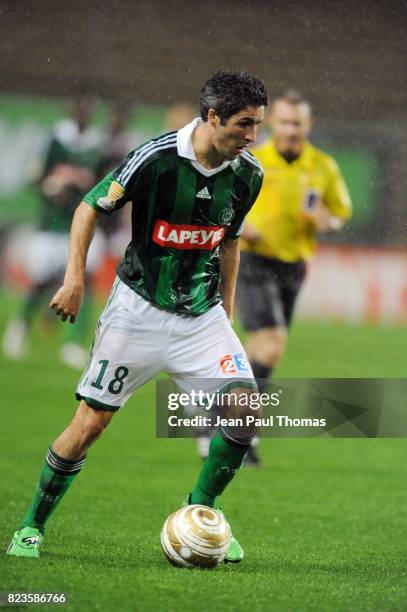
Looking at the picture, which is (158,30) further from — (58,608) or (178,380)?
(58,608)

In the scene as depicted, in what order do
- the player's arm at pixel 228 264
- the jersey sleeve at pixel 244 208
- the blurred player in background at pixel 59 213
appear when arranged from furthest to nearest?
the blurred player in background at pixel 59 213, the player's arm at pixel 228 264, the jersey sleeve at pixel 244 208

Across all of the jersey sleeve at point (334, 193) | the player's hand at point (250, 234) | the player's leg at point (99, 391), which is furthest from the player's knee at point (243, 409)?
the jersey sleeve at point (334, 193)

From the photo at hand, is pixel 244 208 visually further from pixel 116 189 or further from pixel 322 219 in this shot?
pixel 322 219

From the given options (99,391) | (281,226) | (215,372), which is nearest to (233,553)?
(215,372)

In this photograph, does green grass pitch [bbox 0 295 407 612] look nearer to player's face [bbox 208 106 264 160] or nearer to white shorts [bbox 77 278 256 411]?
white shorts [bbox 77 278 256 411]

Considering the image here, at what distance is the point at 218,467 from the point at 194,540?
370 mm

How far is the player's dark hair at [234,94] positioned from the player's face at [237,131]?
2cm

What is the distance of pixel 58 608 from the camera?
3.90 m

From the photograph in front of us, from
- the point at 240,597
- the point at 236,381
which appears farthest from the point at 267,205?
the point at 240,597

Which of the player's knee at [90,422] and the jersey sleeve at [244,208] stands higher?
the jersey sleeve at [244,208]

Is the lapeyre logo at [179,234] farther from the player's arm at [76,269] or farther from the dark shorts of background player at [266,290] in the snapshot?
the dark shorts of background player at [266,290]

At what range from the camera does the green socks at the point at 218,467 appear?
498 cm

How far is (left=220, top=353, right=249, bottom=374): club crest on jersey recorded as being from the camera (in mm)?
4953

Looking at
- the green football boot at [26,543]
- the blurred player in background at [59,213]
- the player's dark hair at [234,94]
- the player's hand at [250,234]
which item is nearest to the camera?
the player's dark hair at [234,94]
